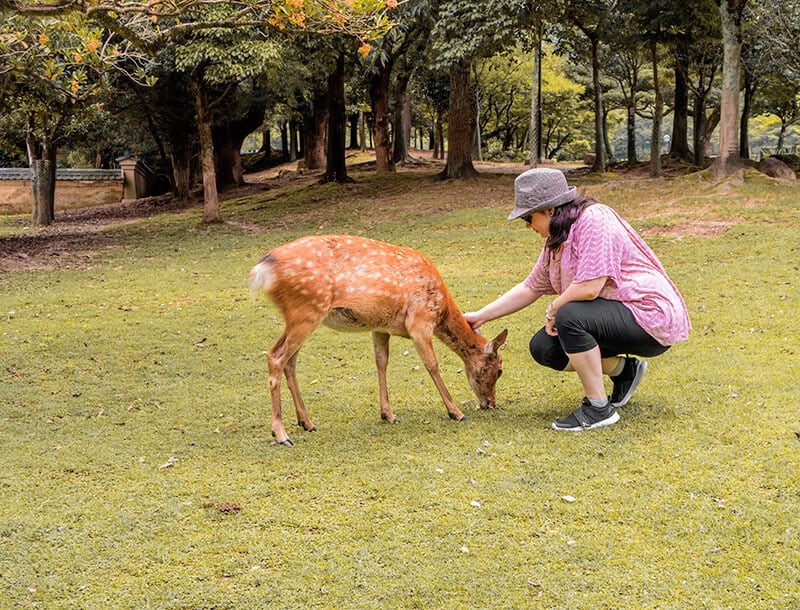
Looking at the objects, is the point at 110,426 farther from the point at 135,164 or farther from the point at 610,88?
the point at 610,88

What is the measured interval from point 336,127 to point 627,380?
18.9 m

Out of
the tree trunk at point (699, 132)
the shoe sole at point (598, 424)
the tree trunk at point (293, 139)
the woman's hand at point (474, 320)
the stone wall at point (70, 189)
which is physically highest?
the tree trunk at point (293, 139)

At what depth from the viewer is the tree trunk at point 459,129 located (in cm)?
1961

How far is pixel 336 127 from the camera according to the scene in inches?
894

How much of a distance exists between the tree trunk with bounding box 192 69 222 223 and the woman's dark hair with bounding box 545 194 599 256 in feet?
45.4

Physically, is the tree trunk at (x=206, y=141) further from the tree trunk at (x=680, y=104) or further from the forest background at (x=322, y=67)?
the tree trunk at (x=680, y=104)

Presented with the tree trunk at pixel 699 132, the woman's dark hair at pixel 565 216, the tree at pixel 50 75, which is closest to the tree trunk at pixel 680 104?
the tree trunk at pixel 699 132

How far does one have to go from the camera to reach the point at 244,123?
2655 centimetres

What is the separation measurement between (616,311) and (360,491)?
178 centimetres

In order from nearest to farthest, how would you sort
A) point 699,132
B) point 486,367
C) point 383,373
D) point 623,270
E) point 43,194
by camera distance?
point 623,270, point 383,373, point 486,367, point 43,194, point 699,132

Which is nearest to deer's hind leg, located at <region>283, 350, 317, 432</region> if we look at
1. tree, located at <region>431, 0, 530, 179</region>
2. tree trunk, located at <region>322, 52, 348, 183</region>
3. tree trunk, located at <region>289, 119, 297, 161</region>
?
tree, located at <region>431, 0, 530, 179</region>

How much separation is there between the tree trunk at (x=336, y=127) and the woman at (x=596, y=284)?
60.4 ft

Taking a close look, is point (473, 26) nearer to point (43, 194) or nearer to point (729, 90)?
point (729, 90)

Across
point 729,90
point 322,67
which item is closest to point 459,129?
point 322,67
